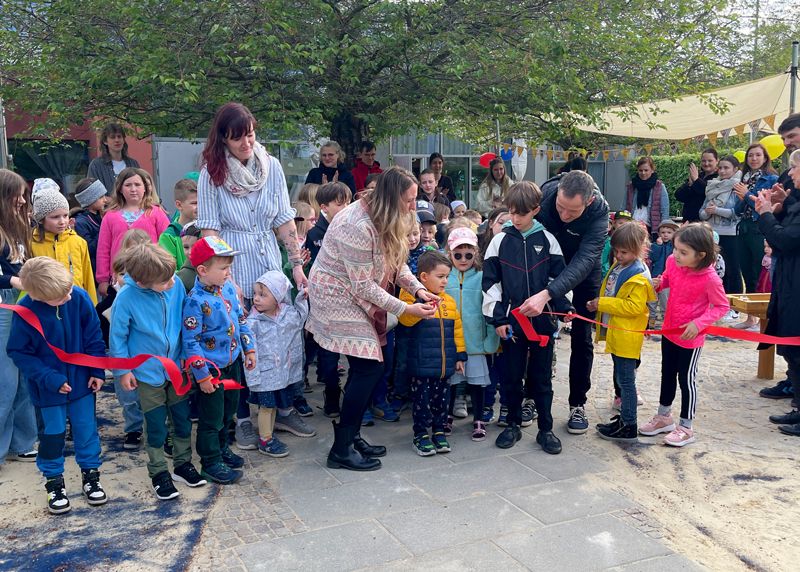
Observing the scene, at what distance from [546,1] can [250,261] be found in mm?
4801

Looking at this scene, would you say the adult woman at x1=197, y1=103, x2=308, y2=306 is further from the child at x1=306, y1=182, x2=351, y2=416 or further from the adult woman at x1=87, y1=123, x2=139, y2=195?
the adult woman at x1=87, y1=123, x2=139, y2=195

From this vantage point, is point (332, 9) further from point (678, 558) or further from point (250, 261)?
point (678, 558)

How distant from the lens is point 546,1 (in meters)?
7.58

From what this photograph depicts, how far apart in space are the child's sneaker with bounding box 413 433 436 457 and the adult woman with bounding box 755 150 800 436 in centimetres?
268

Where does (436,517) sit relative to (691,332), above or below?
below

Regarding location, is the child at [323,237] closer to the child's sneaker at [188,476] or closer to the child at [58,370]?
the child's sneaker at [188,476]

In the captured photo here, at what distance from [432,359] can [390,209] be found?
1129 millimetres

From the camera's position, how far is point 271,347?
478cm

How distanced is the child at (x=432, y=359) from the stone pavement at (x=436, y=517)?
0.17m

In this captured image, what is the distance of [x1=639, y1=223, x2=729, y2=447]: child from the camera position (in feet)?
15.7

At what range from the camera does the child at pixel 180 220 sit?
5203mm

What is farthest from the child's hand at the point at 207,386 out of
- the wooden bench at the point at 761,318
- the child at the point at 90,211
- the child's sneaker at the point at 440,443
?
the wooden bench at the point at 761,318

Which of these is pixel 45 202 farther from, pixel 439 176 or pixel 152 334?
pixel 439 176

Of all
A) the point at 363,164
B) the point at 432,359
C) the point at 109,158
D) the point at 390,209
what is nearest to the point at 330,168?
the point at 363,164
